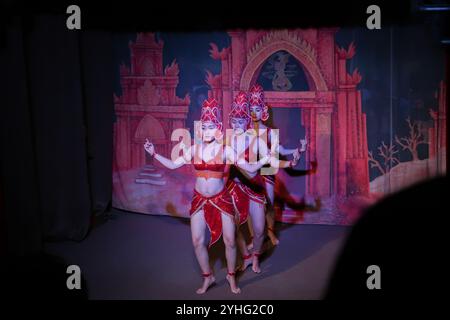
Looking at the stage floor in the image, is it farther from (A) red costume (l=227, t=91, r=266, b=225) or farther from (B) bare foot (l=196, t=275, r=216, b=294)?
(A) red costume (l=227, t=91, r=266, b=225)

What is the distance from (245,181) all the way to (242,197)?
0.17 metres

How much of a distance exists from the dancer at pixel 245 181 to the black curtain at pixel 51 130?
187cm

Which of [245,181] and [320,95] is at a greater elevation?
[320,95]

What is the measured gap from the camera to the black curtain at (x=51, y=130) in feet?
15.9

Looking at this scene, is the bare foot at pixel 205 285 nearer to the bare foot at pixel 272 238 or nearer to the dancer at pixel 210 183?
the dancer at pixel 210 183

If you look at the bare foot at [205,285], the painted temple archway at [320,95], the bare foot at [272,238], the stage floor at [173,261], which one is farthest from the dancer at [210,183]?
the painted temple archway at [320,95]

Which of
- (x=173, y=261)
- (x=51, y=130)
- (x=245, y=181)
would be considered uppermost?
(x=51, y=130)

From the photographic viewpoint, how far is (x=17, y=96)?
486 cm

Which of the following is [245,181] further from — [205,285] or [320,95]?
[320,95]

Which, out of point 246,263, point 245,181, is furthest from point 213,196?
point 246,263

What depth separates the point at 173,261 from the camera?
5.00 meters

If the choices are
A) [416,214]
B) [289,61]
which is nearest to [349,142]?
[289,61]

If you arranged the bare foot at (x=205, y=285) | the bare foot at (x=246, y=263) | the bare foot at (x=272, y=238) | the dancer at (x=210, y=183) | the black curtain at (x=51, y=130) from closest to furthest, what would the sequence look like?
the dancer at (x=210, y=183) < the bare foot at (x=205, y=285) < the bare foot at (x=246, y=263) < the black curtain at (x=51, y=130) < the bare foot at (x=272, y=238)

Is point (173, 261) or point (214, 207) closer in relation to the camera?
point (214, 207)
